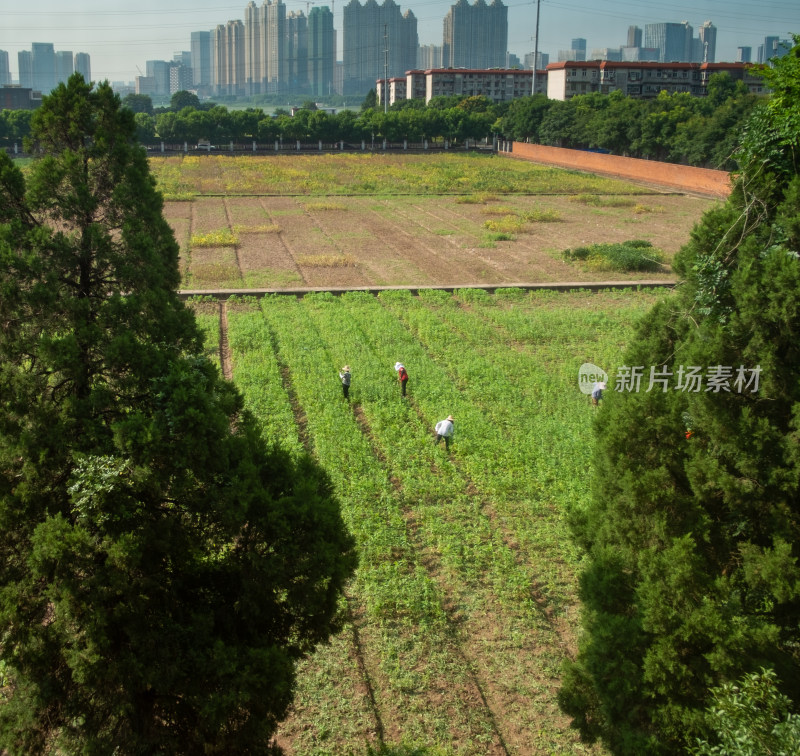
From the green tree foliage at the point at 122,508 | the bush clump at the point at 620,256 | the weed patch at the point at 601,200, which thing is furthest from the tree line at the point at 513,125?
the green tree foliage at the point at 122,508

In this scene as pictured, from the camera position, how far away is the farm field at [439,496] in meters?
7.59

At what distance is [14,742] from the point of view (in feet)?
17.0

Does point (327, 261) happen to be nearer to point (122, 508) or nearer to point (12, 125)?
point (122, 508)

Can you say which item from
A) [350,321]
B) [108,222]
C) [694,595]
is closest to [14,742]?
[108,222]

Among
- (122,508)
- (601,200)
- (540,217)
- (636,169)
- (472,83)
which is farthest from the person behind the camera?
(472,83)

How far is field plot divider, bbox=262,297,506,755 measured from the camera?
24.8ft

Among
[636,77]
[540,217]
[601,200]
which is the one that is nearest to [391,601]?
[540,217]

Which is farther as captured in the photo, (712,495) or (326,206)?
(326,206)

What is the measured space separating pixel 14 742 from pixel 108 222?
3690 millimetres

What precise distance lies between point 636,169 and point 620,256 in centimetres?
2990

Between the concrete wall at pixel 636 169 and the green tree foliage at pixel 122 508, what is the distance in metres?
36.9

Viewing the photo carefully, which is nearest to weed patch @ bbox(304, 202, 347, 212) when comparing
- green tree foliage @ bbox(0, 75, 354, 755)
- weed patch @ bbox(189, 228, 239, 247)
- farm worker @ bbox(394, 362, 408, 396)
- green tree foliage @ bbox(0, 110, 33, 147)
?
weed patch @ bbox(189, 228, 239, 247)

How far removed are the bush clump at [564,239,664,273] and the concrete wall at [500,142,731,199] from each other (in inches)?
452

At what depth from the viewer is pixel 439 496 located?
11531 mm
